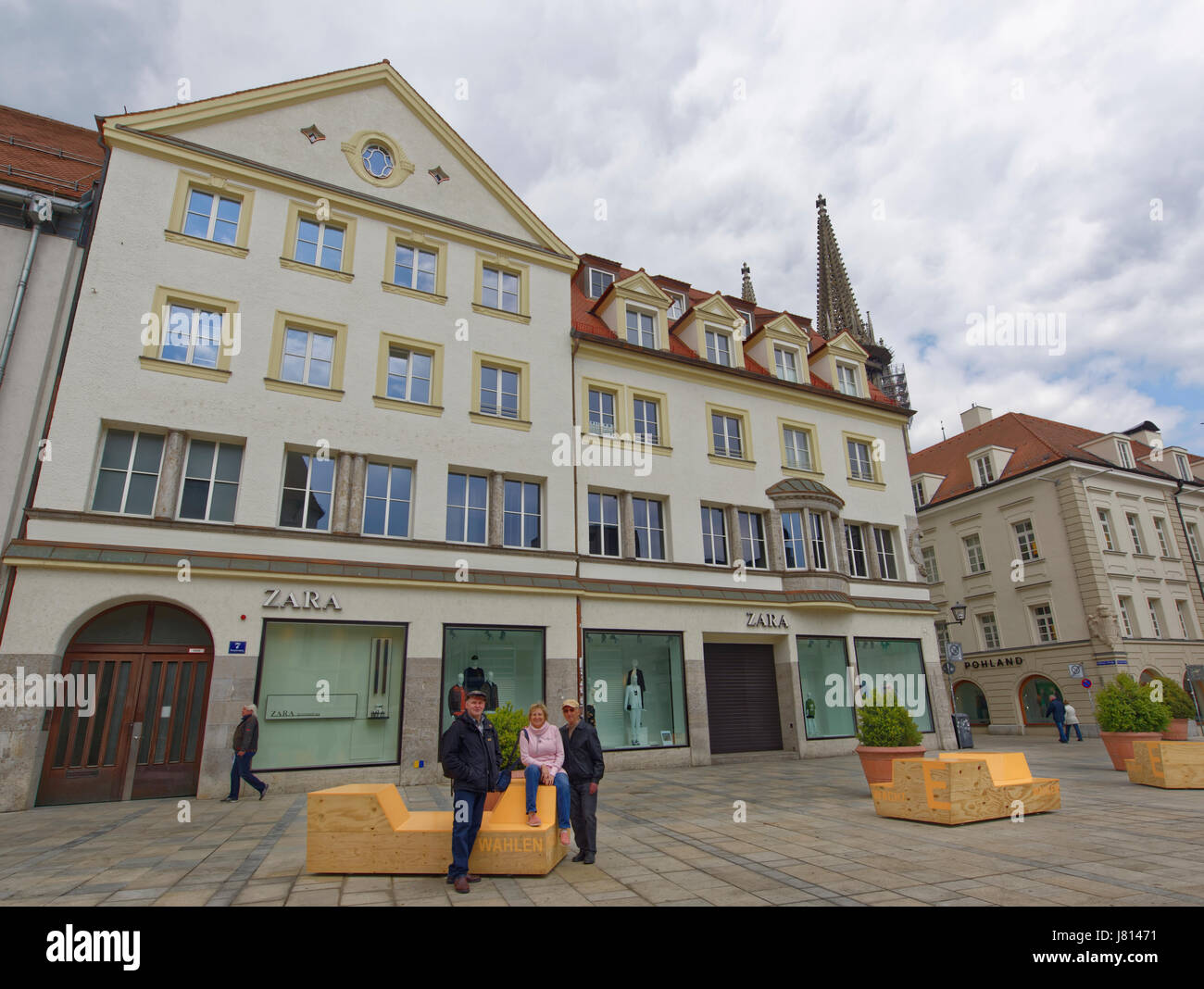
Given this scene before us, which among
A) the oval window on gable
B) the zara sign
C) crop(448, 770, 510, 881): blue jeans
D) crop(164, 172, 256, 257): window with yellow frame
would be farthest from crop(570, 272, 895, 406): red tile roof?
crop(448, 770, 510, 881): blue jeans

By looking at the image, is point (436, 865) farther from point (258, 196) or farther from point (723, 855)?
point (258, 196)

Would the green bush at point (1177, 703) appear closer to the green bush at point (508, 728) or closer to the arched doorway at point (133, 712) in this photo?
the green bush at point (508, 728)

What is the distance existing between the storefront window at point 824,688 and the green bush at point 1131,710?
7.65 m

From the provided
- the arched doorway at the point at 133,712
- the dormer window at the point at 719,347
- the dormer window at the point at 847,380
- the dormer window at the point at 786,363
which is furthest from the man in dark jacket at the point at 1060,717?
the arched doorway at the point at 133,712

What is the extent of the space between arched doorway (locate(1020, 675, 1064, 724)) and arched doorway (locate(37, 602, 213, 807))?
35639mm

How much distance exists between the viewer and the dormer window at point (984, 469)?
3703 centimetres

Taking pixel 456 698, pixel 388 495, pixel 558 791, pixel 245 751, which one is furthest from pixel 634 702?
pixel 558 791

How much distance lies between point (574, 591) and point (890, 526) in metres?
13.6

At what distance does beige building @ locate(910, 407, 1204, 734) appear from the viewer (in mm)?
32000

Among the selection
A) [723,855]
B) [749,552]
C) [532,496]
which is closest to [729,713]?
[749,552]

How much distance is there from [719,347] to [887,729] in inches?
597

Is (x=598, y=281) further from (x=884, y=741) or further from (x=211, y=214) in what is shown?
(x=884, y=741)

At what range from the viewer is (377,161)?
1938 centimetres

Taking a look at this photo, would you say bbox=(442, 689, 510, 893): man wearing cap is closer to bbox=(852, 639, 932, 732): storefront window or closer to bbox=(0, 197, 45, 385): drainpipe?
bbox=(0, 197, 45, 385): drainpipe
